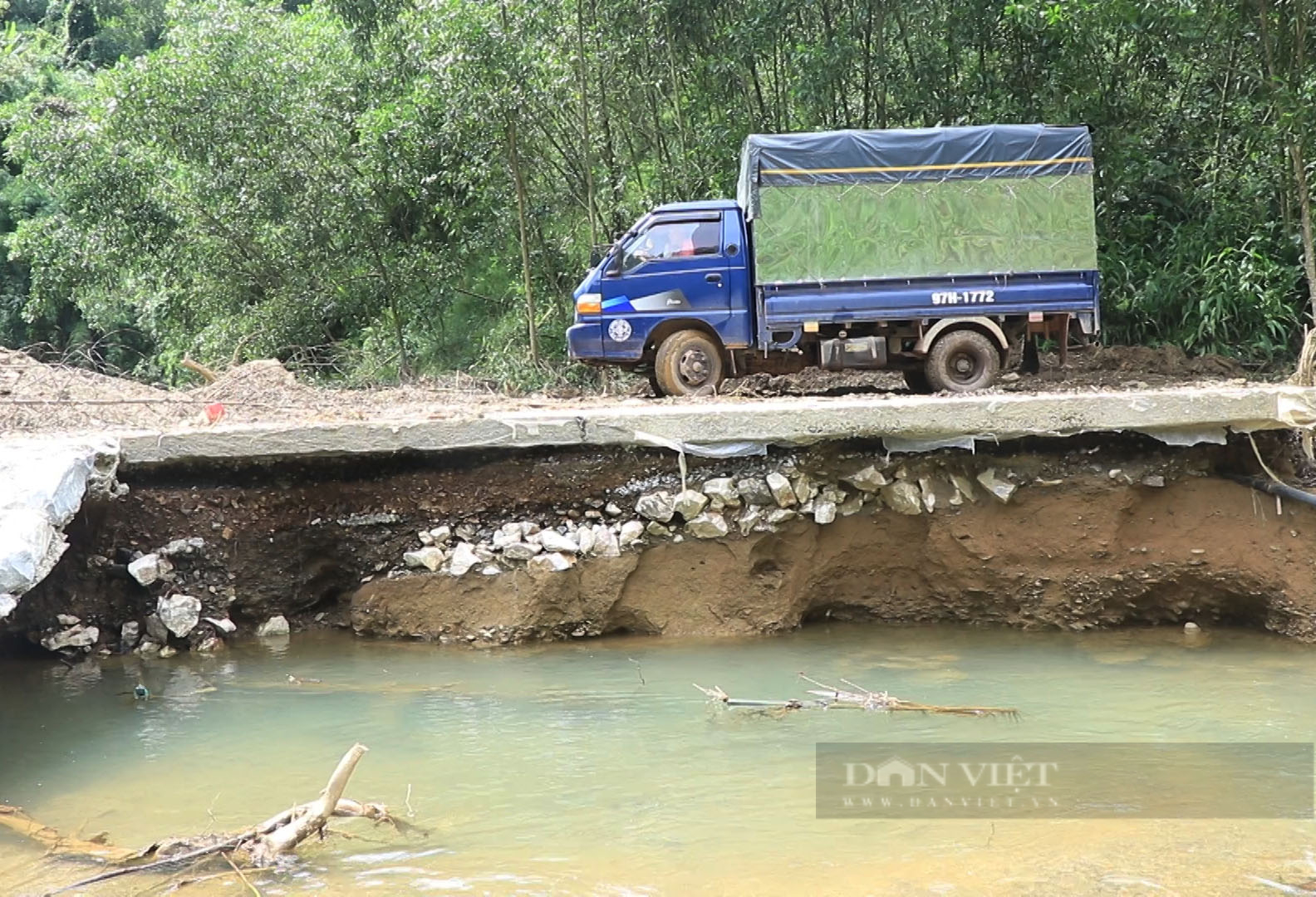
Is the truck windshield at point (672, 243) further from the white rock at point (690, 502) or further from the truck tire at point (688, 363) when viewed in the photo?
the white rock at point (690, 502)

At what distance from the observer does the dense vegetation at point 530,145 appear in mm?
11352

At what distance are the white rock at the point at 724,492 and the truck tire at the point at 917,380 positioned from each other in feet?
10.6

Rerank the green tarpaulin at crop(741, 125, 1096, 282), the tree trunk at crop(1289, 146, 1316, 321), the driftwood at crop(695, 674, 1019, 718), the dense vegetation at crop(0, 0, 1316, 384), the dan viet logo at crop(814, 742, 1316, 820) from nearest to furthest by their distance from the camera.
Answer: the dan viet logo at crop(814, 742, 1316, 820) → the driftwood at crop(695, 674, 1019, 718) → the green tarpaulin at crop(741, 125, 1096, 282) → the tree trunk at crop(1289, 146, 1316, 321) → the dense vegetation at crop(0, 0, 1316, 384)

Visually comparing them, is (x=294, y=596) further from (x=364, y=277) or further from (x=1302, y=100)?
(x=364, y=277)

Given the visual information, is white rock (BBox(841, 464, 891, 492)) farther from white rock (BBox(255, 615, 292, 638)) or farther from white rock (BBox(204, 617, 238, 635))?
white rock (BBox(204, 617, 238, 635))

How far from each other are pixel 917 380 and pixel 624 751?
5.66 meters

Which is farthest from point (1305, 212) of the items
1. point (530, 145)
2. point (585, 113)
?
point (530, 145)

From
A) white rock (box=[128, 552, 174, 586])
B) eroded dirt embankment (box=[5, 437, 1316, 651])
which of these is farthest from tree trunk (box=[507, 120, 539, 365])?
white rock (box=[128, 552, 174, 586])

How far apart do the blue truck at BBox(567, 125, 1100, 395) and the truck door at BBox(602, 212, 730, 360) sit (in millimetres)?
16

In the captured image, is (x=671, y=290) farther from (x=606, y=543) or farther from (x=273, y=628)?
(x=273, y=628)

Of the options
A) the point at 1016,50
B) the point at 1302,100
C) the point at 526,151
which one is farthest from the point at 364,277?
the point at 1302,100

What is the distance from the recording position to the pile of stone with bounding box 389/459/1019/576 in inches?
272

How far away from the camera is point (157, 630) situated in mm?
7023

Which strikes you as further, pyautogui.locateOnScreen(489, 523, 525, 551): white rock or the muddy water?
pyautogui.locateOnScreen(489, 523, 525, 551): white rock
